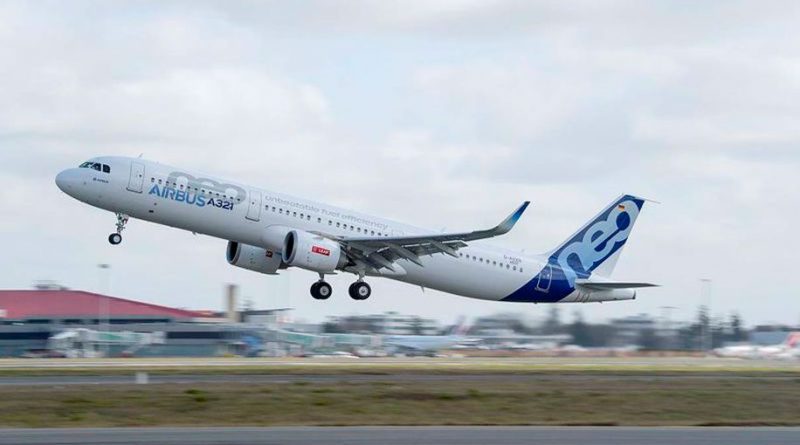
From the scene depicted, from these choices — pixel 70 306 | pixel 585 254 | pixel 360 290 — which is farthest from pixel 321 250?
pixel 70 306

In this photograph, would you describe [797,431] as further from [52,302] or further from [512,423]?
[52,302]

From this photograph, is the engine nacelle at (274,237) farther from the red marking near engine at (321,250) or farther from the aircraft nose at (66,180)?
the aircraft nose at (66,180)

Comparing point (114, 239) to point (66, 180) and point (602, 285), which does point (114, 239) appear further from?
point (602, 285)

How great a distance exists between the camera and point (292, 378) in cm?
4391

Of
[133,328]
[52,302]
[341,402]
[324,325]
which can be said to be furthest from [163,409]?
[52,302]

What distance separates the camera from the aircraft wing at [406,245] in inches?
1857

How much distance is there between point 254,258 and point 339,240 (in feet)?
14.3

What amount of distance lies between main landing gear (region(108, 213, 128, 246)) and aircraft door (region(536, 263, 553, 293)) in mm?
18511

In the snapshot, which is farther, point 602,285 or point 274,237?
point 602,285

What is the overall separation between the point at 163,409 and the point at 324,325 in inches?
2881

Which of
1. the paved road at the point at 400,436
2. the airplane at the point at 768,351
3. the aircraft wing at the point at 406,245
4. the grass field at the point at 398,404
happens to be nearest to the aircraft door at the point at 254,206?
the aircraft wing at the point at 406,245

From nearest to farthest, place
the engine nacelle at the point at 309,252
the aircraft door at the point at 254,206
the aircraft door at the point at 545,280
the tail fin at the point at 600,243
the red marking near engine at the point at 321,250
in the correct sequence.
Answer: the aircraft door at the point at 254,206
the engine nacelle at the point at 309,252
the red marking near engine at the point at 321,250
the aircraft door at the point at 545,280
the tail fin at the point at 600,243

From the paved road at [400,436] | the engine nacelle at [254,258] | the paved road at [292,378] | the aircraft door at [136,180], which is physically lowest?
the paved road at [400,436]

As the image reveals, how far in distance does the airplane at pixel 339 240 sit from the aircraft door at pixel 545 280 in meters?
0.04
